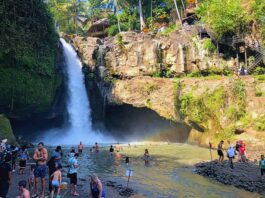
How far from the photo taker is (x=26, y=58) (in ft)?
100

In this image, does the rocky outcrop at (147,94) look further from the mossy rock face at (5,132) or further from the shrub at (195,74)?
the mossy rock face at (5,132)

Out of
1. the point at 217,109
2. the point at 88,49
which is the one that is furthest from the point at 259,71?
the point at 88,49

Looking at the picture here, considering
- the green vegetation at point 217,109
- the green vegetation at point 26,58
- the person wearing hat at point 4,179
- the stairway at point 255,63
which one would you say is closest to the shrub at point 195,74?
the stairway at point 255,63

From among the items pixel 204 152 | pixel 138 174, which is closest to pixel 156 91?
pixel 204 152

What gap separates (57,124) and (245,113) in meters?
23.4

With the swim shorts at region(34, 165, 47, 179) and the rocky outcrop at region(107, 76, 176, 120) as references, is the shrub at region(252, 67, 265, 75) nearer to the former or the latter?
the rocky outcrop at region(107, 76, 176, 120)

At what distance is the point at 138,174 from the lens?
19.0m

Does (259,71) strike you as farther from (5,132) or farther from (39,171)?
(39,171)

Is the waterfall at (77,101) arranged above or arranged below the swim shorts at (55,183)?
above

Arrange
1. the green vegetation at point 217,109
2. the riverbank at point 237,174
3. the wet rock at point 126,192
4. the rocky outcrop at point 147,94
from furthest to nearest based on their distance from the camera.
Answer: the rocky outcrop at point 147,94, the green vegetation at point 217,109, the riverbank at point 237,174, the wet rock at point 126,192

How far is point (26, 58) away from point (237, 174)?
73.3 feet

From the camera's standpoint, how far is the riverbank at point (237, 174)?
15.7 metres

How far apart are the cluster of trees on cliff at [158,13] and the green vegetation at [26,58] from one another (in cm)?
1929

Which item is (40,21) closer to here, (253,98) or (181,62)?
(181,62)
